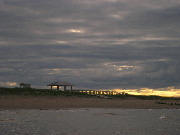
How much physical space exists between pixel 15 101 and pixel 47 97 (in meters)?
6.64

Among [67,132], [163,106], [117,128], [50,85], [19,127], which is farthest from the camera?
[50,85]

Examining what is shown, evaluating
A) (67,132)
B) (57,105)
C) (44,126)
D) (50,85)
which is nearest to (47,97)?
(57,105)

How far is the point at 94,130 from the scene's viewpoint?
69.6ft

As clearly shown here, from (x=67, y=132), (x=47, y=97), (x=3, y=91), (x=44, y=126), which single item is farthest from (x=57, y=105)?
(x=67, y=132)

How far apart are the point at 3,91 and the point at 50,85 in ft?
61.9

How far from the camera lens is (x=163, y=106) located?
50.5 m

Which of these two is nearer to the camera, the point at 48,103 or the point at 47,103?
the point at 47,103

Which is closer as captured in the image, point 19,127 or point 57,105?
point 19,127

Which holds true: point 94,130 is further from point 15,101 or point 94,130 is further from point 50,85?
point 50,85

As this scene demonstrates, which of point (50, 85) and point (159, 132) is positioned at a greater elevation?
point (50, 85)

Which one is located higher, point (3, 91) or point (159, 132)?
point (3, 91)

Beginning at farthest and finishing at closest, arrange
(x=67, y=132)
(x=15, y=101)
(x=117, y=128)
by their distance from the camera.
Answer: (x=15, y=101) → (x=117, y=128) → (x=67, y=132)

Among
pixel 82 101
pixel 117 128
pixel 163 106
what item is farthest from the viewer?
pixel 163 106

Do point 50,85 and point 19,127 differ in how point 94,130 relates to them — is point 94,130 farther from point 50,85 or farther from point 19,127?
point 50,85
